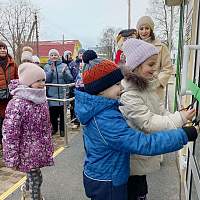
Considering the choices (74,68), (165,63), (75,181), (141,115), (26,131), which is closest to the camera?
(141,115)

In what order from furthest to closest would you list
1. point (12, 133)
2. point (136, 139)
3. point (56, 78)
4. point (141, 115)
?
point (56, 78) → point (12, 133) → point (141, 115) → point (136, 139)

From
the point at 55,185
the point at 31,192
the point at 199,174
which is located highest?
the point at 199,174

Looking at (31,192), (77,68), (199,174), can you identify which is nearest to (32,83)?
(31,192)

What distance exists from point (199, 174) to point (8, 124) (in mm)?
1611

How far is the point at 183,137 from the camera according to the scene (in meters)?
1.85

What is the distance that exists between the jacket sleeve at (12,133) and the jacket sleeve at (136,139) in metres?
1.15

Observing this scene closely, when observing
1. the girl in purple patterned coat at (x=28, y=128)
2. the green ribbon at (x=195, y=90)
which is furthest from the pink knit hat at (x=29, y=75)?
the green ribbon at (x=195, y=90)

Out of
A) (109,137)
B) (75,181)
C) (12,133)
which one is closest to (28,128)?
(12,133)

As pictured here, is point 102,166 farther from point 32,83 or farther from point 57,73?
point 57,73

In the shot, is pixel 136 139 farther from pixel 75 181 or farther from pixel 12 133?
pixel 75 181

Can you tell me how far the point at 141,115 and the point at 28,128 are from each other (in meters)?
1.28

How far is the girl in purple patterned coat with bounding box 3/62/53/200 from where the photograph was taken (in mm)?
2930

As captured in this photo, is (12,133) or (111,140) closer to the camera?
(111,140)

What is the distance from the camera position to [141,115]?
2107 mm
